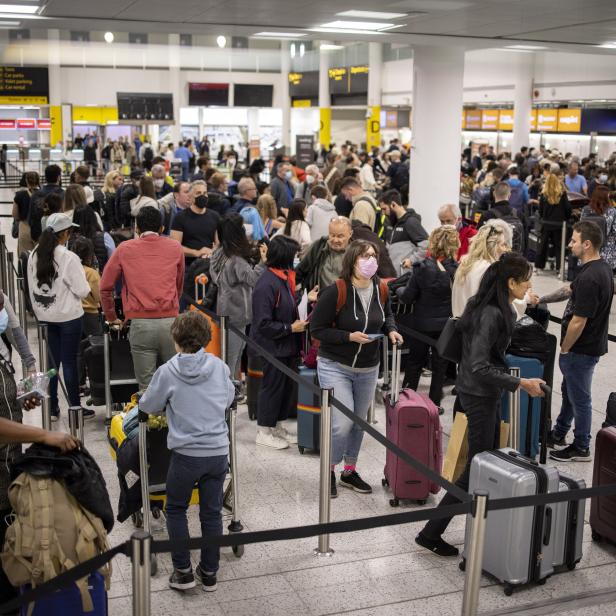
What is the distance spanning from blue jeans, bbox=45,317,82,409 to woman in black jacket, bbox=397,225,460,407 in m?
2.66

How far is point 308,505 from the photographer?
5699mm

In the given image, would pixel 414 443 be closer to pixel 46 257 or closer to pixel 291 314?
pixel 291 314

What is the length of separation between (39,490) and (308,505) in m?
2.48

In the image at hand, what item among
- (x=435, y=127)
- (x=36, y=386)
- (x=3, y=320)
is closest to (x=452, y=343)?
(x=36, y=386)

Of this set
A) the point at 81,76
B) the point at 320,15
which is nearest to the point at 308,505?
the point at 320,15

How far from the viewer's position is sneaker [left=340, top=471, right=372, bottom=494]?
5871 millimetres

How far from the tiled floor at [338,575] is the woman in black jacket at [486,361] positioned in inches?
11.6

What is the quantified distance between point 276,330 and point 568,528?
8.12 ft

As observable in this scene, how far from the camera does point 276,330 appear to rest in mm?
6297

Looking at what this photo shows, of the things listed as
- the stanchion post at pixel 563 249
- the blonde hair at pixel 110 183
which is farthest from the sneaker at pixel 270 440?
the stanchion post at pixel 563 249

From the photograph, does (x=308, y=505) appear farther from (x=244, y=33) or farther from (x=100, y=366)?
(x=244, y=33)

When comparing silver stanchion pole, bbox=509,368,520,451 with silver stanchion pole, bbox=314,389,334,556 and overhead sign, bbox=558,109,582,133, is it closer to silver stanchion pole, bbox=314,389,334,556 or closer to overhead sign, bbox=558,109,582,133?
silver stanchion pole, bbox=314,389,334,556

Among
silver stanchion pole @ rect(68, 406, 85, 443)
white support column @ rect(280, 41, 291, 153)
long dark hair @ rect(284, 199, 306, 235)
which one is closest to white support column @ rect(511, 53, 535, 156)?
white support column @ rect(280, 41, 291, 153)

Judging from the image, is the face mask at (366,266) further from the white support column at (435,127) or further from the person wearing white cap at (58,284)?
the white support column at (435,127)
